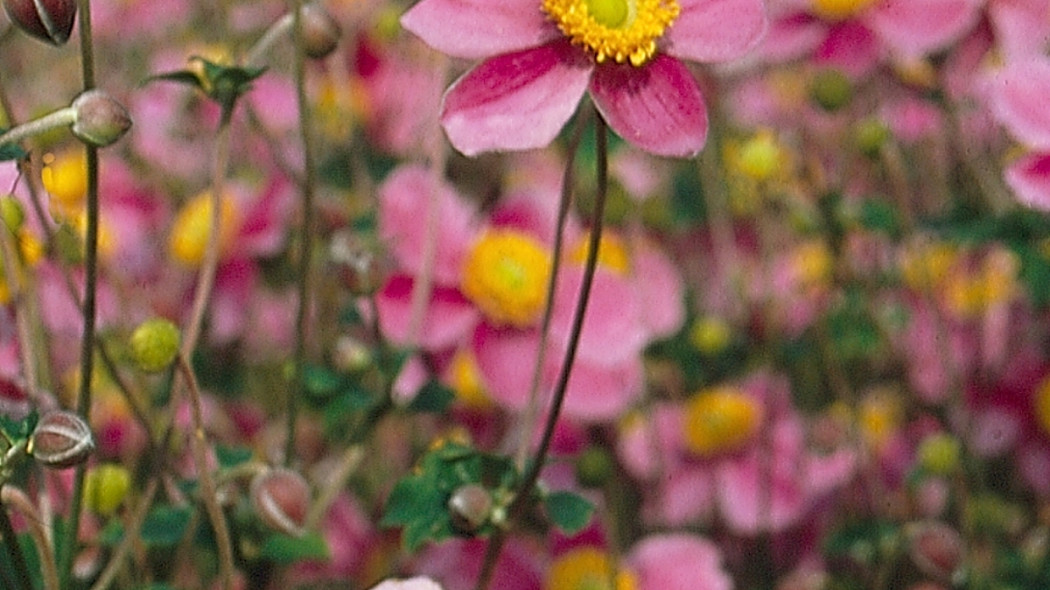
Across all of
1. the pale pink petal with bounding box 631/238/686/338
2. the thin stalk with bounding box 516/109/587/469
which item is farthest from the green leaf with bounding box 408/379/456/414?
the pale pink petal with bounding box 631/238/686/338

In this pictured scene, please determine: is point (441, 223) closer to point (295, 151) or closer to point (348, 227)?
point (348, 227)

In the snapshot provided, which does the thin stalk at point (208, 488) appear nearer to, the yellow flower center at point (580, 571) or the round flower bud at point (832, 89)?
the yellow flower center at point (580, 571)

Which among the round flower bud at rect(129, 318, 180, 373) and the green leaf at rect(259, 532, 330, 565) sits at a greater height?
the round flower bud at rect(129, 318, 180, 373)

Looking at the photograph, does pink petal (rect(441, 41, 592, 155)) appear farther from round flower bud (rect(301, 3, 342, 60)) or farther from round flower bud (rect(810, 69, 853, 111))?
round flower bud (rect(810, 69, 853, 111))

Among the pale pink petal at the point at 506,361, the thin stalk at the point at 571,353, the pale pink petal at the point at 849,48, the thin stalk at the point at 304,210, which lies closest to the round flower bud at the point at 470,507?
the thin stalk at the point at 571,353

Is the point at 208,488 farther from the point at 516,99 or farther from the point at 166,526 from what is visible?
the point at 516,99

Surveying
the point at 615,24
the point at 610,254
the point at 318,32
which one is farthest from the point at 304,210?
the point at 610,254

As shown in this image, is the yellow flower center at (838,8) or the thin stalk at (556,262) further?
the yellow flower center at (838,8)
